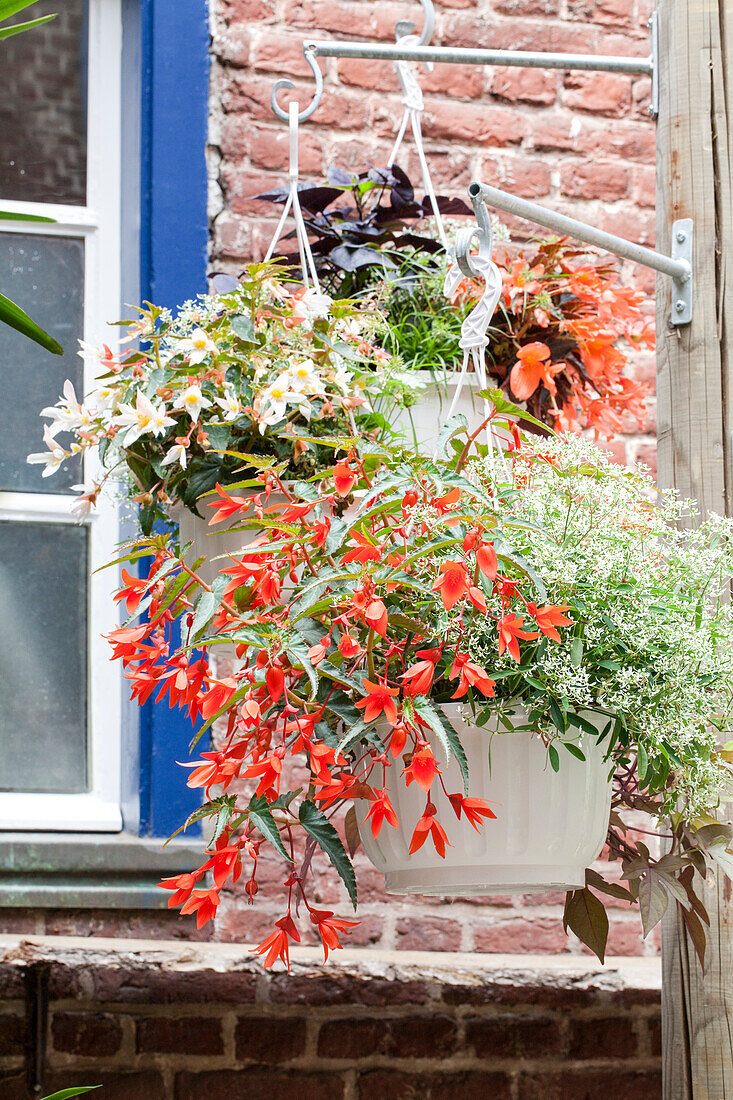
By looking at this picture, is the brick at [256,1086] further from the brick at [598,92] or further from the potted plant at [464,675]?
the brick at [598,92]

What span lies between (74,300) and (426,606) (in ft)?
4.37

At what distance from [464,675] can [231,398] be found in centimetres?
50

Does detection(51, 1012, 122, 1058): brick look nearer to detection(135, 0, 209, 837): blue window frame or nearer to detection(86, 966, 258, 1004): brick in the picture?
detection(86, 966, 258, 1004): brick

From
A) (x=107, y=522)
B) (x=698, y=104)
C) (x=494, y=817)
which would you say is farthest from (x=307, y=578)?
(x=107, y=522)

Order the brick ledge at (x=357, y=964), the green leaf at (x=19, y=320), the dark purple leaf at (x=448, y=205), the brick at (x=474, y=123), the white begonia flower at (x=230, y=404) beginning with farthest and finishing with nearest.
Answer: the brick at (x=474, y=123) < the brick ledge at (x=357, y=964) < the dark purple leaf at (x=448, y=205) < the green leaf at (x=19, y=320) < the white begonia flower at (x=230, y=404)

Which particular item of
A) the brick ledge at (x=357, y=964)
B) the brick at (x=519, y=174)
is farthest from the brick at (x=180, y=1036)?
the brick at (x=519, y=174)

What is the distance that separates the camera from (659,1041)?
2184mm

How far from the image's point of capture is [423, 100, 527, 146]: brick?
2439 millimetres

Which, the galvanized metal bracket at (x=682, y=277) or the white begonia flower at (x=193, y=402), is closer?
the white begonia flower at (x=193, y=402)

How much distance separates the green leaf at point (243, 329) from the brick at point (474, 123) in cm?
108

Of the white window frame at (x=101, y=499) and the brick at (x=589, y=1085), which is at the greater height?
Result: the white window frame at (x=101, y=499)

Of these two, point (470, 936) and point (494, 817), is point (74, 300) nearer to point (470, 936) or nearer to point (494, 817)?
point (470, 936)

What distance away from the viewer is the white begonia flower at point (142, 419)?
1445 mm

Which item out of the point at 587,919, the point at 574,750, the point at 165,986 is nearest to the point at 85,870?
the point at 165,986
